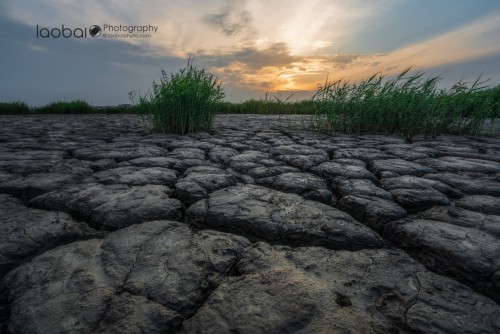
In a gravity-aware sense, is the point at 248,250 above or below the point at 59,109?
below

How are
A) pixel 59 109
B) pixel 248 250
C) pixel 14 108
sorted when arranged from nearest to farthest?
pixel 248 250
pixel 14 108
pixel 59 109

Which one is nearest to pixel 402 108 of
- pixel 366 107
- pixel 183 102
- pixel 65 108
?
pixel 366 107

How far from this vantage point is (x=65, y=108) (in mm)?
9609

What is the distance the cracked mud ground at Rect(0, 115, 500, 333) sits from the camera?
81 cm

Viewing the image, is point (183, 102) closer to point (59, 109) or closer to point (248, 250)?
point (248, 250)

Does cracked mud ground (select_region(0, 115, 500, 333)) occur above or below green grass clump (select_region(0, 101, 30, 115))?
below

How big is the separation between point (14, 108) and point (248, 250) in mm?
10345

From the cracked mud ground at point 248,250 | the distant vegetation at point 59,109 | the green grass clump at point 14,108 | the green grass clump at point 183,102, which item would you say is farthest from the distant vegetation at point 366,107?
the green grass clump at point 14,108

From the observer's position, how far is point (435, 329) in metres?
0.77

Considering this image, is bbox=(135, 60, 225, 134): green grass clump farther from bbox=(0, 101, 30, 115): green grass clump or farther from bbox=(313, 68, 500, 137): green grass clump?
bbox=(0, 101, 30, 115): green grass clump

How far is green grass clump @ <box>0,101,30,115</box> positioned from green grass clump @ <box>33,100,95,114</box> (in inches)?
9.6

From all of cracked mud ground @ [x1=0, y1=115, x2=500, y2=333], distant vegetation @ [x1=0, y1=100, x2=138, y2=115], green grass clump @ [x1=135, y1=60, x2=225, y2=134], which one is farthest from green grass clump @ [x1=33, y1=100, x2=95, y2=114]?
cracked mud ground @ [x1=0, y1=115, x2=500, y2=333]

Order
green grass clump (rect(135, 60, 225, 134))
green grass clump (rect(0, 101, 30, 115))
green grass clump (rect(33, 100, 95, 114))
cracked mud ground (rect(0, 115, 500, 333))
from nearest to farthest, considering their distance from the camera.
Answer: cracked mud ground (rect(0, 115, 500, 333)) < green grass clump (rect(135, 60, 225, 134)) < green grass clump (rect(0, 101, 30, 115)) < green grass clump (rect(33, 100, 95, 114))

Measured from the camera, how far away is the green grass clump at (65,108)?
9.39 m
